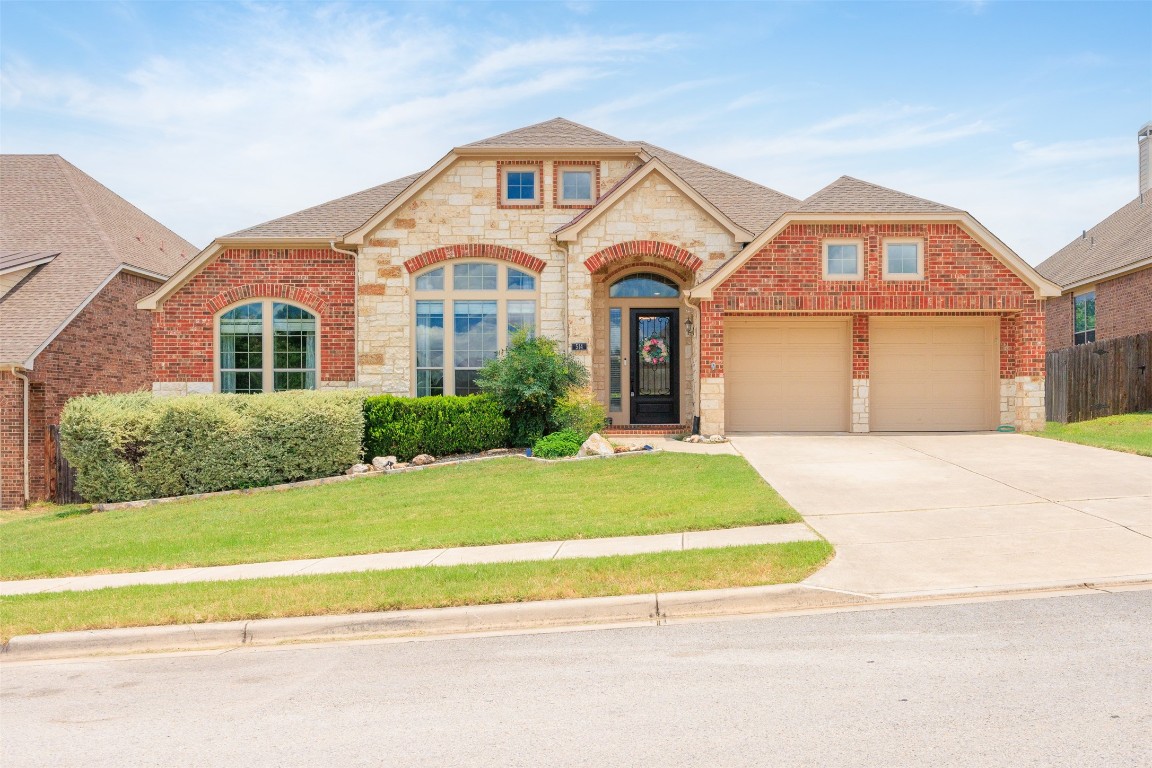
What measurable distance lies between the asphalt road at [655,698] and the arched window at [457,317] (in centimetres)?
1199

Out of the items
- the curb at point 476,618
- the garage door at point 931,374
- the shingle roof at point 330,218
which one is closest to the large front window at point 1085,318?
the garage door at point 931,374

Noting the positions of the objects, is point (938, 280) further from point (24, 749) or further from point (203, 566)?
point (24, 749)

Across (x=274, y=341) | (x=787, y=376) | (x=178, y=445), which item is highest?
(x=274, y=341)

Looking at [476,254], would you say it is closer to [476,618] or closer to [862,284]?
[862,284]

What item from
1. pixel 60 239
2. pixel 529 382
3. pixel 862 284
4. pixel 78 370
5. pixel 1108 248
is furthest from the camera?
pixel 1108 248

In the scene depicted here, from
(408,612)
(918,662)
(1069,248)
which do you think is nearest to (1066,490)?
(918,662)

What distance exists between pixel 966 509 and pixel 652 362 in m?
10.0

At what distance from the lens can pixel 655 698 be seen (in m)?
5.00

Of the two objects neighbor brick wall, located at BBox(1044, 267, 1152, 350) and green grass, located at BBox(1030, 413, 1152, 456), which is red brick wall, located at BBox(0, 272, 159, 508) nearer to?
green grass, located at BBox(1030, 413, 1152, 456)

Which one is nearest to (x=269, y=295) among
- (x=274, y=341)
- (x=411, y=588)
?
(x=274, y=341)

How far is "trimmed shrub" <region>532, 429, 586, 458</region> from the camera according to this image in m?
15.8

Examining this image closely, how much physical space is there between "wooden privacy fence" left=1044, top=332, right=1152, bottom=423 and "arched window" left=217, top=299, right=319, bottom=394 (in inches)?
782

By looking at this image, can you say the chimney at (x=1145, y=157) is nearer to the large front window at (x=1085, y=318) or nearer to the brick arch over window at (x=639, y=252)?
the large front window at (x=1085, y=318)

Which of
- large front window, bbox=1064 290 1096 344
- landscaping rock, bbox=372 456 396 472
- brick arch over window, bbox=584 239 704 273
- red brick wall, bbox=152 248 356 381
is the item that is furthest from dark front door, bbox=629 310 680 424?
large front window, bbox=1064 290 1096 344
